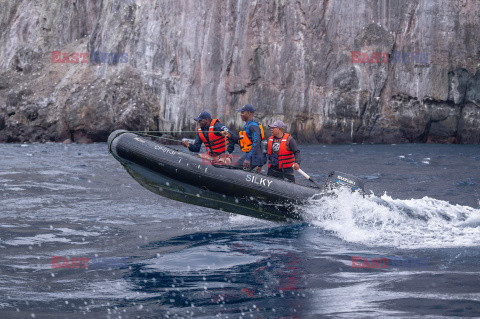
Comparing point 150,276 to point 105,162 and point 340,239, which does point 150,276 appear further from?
point 105,162

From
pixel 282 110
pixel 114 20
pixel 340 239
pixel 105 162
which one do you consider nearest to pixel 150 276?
pixel 340 239

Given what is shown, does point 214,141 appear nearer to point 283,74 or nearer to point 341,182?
point 341,182

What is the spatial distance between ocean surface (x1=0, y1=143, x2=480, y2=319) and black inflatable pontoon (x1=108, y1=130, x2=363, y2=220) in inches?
11.6

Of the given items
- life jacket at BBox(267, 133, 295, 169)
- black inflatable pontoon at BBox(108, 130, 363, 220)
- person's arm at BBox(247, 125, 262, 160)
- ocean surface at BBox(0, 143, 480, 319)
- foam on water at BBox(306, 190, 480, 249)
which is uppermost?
person's arm at BBox(247, 125, 262, 160)

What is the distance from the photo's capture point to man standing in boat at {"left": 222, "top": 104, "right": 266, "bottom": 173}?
950 centimetres

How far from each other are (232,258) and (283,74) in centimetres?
2761

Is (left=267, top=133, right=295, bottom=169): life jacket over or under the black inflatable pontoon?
over

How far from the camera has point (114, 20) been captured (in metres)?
38.8

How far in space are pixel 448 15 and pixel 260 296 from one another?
30.8 m

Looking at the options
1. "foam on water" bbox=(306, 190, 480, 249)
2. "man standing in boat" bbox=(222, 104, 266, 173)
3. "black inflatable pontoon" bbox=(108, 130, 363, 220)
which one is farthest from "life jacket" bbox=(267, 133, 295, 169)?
"foam on water" bbox=(306, 190, 480, 249)

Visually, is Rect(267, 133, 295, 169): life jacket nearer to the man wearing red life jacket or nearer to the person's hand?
the man wearing red life jacket

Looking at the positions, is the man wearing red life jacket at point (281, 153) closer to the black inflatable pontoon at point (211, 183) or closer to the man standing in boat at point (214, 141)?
the black inflatable pontoon at point (211, 183)

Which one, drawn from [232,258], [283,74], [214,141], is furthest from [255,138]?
[283,74]

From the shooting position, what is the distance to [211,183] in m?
9.44
